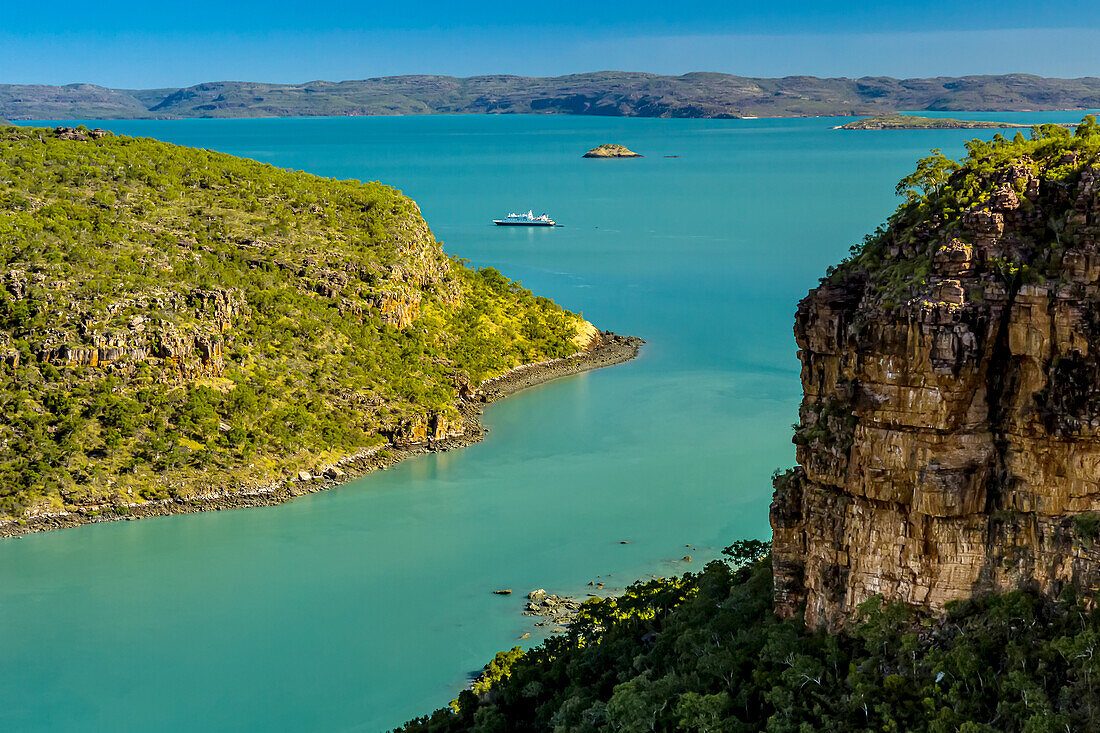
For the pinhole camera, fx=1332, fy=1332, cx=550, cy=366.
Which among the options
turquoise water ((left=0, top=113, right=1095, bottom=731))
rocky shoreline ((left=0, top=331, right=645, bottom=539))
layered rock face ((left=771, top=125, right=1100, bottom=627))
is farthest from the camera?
rocky shoreline ((left=0, top=331, right=645, bottom=539))

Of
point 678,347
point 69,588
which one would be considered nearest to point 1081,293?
point 69,588

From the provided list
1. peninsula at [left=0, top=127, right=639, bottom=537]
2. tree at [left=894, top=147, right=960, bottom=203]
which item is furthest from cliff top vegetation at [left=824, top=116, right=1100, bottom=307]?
peninsula at [left=0, top=127, right=639, bottom=537]

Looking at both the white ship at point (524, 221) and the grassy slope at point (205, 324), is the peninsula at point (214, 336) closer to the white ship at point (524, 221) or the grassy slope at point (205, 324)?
the grassy slope at point (205, 324)

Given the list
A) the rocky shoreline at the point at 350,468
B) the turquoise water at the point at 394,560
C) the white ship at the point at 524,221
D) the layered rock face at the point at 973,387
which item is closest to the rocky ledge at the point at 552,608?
the turquoise water at the point at 394,560

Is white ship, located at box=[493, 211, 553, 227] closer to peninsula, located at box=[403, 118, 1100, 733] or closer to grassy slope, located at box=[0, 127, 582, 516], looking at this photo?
grassy slope, located at box=[0, 127, 582, 516]

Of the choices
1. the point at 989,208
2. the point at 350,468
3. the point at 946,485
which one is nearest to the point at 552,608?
the point at 350,468

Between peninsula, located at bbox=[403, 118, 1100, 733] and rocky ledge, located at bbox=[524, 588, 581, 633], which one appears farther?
rocky ledge, located at bbox=[524, 588, 581, 633]
